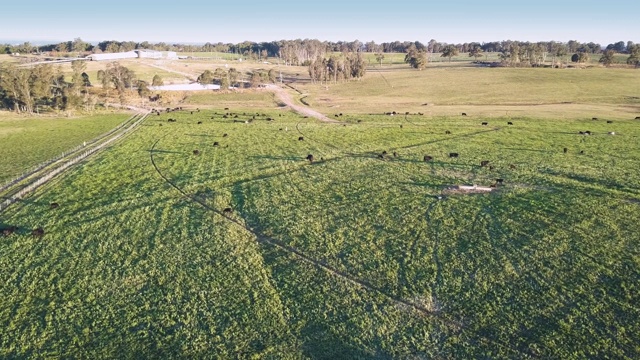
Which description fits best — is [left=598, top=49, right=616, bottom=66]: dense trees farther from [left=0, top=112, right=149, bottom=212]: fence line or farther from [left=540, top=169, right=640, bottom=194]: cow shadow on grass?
[left=0, top=112, right=149, bottom=212]: fence line

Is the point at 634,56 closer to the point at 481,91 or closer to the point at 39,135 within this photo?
the point at 481,91

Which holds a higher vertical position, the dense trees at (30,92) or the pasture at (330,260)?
the dense trees at (30,92)

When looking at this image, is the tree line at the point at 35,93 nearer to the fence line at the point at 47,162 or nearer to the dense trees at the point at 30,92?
the dense trees at the point at 30,92

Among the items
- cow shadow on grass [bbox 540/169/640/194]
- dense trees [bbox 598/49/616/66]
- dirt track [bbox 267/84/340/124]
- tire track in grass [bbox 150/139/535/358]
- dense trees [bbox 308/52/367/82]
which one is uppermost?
dense trees [bbox 598/49/616/66]

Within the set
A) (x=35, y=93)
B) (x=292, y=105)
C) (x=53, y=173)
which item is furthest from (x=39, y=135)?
(x=292, y=105)

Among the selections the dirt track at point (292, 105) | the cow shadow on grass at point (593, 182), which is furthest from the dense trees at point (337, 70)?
the cow shadow on grass at point (593, 182)

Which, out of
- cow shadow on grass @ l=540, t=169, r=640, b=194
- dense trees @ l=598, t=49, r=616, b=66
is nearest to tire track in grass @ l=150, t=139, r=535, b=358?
cow shadow on grass @ l=540, t=169, r=640, b=194
